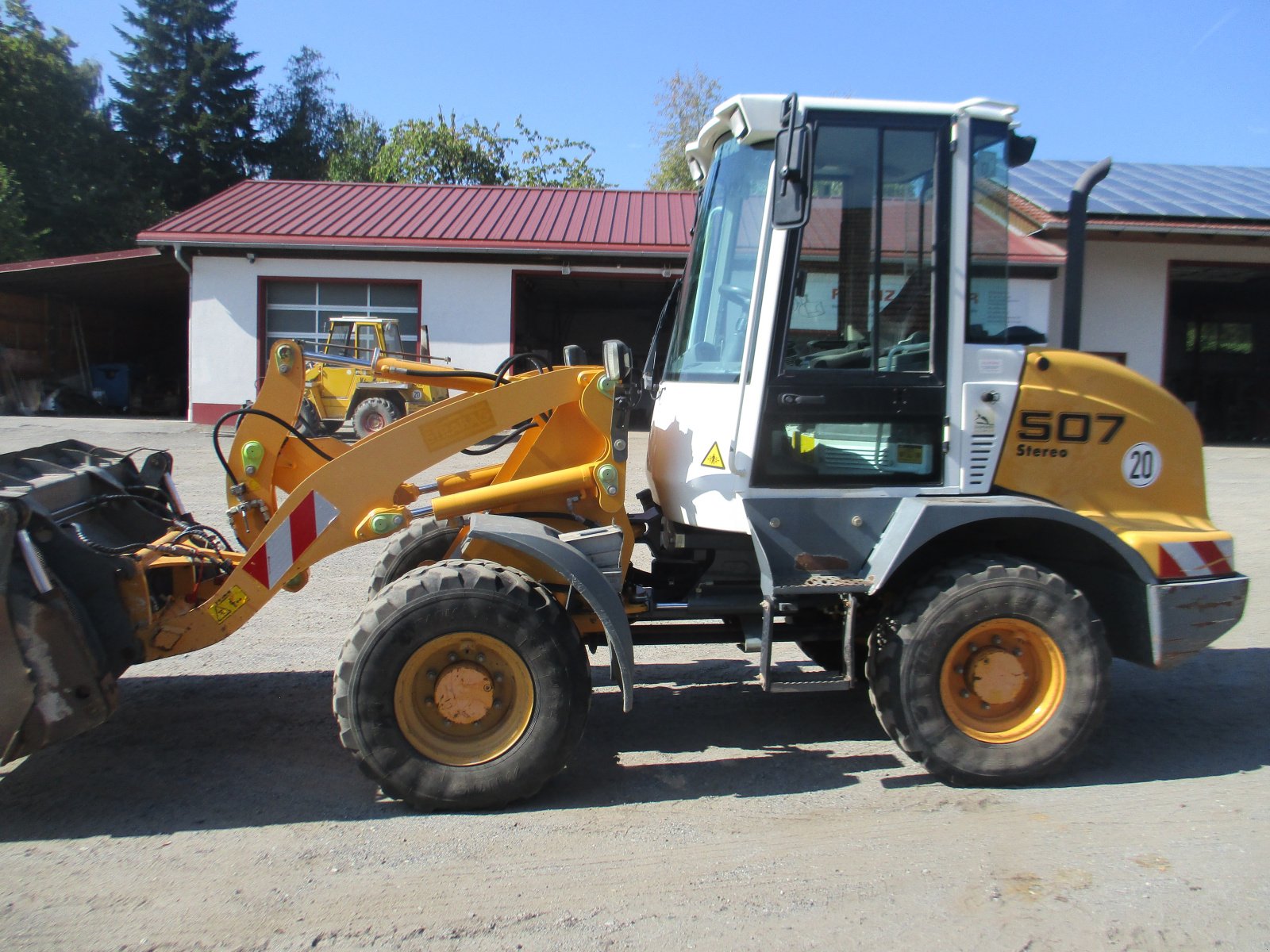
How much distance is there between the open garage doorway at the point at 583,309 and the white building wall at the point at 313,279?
18.4 inches

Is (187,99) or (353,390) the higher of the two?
(187,99)

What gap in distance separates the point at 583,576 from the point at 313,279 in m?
17.3

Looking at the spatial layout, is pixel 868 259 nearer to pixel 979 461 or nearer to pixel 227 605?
pixel 979 461

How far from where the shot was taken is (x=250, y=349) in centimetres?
1920

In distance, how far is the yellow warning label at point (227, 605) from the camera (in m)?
3.82

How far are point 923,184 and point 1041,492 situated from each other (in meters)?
1.44

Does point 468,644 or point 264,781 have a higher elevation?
point 468,644

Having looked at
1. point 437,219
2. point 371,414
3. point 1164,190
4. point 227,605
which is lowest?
point 227,605

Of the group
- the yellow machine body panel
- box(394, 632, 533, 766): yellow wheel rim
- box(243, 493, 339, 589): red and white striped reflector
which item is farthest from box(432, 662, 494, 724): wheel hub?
the yellow machine body panel

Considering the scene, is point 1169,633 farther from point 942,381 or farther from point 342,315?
point 342,315

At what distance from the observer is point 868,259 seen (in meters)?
3.94

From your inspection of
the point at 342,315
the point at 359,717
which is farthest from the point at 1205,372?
the point at 359,717

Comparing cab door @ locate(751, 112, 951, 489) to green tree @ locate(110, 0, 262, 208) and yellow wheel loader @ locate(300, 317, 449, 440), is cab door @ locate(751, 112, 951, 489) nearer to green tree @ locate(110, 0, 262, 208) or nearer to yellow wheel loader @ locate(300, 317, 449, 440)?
yellow wheel loader @ locate(300, 317, 449, 440)

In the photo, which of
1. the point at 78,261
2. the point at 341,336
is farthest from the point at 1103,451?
the point at 78,261
